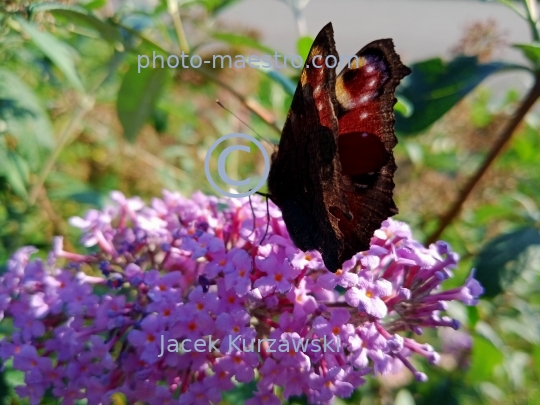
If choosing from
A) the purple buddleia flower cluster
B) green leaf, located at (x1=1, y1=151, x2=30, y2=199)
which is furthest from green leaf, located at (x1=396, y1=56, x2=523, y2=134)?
green leaf, located at (x1=1, y1=151, x2=30, y2=199)

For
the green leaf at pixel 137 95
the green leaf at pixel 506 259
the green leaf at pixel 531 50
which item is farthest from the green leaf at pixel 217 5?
the green leaf at pixel 506 259

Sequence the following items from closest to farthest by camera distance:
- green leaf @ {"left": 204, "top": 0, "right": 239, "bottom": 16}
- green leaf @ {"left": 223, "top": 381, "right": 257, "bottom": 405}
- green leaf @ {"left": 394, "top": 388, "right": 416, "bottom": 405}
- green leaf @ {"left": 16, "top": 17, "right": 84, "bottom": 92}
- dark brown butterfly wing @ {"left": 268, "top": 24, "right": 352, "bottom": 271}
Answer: dark brown butterfly wing @ {"left": 268, "top": 24, "right": 352, "bottom": 271} < green leaf @ {"left": 16, "top": 17, "right": 84, "bottom": 92} < green leaf @ {"left": 223, "top": 381, "right": 257, "bottom": 405} < green leaf @ {"left": 204, "top": 0, "right": 239, "bottom": 16} < green leaf @ {"left": 394, "top": 388, "right": 416, "bottom": 405}

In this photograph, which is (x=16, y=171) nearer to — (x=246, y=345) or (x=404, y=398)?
(x=246, y=345)

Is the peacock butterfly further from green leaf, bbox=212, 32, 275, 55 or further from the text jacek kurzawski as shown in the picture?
green leaf, bbox=212, 32, 275, 55

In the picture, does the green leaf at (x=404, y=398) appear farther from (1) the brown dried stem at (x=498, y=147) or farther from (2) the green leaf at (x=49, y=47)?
(2) the green leaf at (x=49, y=47)

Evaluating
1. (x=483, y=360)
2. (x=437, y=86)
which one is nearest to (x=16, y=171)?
(x=437, y=86)

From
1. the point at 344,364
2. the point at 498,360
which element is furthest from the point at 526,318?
the point at 344,364
